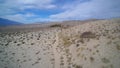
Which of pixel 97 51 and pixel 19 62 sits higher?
pixel 97 51

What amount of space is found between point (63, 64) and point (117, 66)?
414 cm

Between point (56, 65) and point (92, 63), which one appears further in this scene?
point (56, 65)

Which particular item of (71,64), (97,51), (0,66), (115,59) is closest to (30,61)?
(0,66)

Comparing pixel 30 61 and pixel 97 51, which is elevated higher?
pixel 97 51

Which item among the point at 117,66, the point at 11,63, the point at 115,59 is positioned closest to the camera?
the point at 117,66

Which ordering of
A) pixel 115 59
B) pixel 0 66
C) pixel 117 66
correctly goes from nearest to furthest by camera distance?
pixel 117 66 < pixel 115 59 < pixel 0 66

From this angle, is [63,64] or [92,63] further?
[63,64]

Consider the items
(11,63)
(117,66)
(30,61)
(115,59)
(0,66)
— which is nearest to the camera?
(117,66)

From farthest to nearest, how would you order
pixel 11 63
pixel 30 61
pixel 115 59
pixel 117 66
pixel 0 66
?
1. pixel 30 61
2. pixel 11 63
3. pixel 0 66
4. pixel 115 59
5. pixel 117 66

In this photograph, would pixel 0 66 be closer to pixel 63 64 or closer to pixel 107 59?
pixel 63 64

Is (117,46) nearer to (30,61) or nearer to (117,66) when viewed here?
(117,66)

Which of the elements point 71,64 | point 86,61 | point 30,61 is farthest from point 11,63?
point 86,61

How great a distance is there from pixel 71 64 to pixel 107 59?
9.11ft

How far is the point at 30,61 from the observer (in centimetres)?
1243
